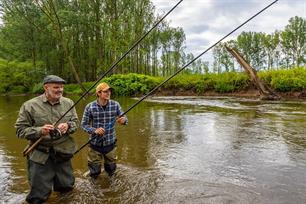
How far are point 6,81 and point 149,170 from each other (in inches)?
1789

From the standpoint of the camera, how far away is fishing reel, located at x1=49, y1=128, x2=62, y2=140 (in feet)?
15.1

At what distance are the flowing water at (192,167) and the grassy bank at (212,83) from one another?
40.9ft

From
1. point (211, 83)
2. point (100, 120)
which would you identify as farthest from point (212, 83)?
point (100, 120)

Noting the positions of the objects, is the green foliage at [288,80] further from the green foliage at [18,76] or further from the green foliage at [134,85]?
the green foliage at [18,76]

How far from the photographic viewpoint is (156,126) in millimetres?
12562

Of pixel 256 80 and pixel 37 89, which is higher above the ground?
pixel 256 80

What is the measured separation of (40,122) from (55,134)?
0.82 ft

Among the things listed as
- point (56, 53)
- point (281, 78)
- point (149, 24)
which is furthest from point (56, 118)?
point (56, 53)

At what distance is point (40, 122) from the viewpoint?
4.70 meters

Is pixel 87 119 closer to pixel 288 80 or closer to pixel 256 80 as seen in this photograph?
pixel 256 80

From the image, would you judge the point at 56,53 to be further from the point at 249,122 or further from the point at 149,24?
the point at 249,122

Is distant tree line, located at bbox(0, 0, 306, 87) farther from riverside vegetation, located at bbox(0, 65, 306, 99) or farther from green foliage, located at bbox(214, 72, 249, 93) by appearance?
green foliage, located at bbox(214, 72, 249, 93)

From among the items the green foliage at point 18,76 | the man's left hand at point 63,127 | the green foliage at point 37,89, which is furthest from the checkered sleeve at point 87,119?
the green foliage at point 18,76

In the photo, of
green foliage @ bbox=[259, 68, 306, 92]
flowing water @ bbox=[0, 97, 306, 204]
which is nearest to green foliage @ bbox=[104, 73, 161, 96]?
→ green foliage @ bbox=[259, 68, 306, 92]
